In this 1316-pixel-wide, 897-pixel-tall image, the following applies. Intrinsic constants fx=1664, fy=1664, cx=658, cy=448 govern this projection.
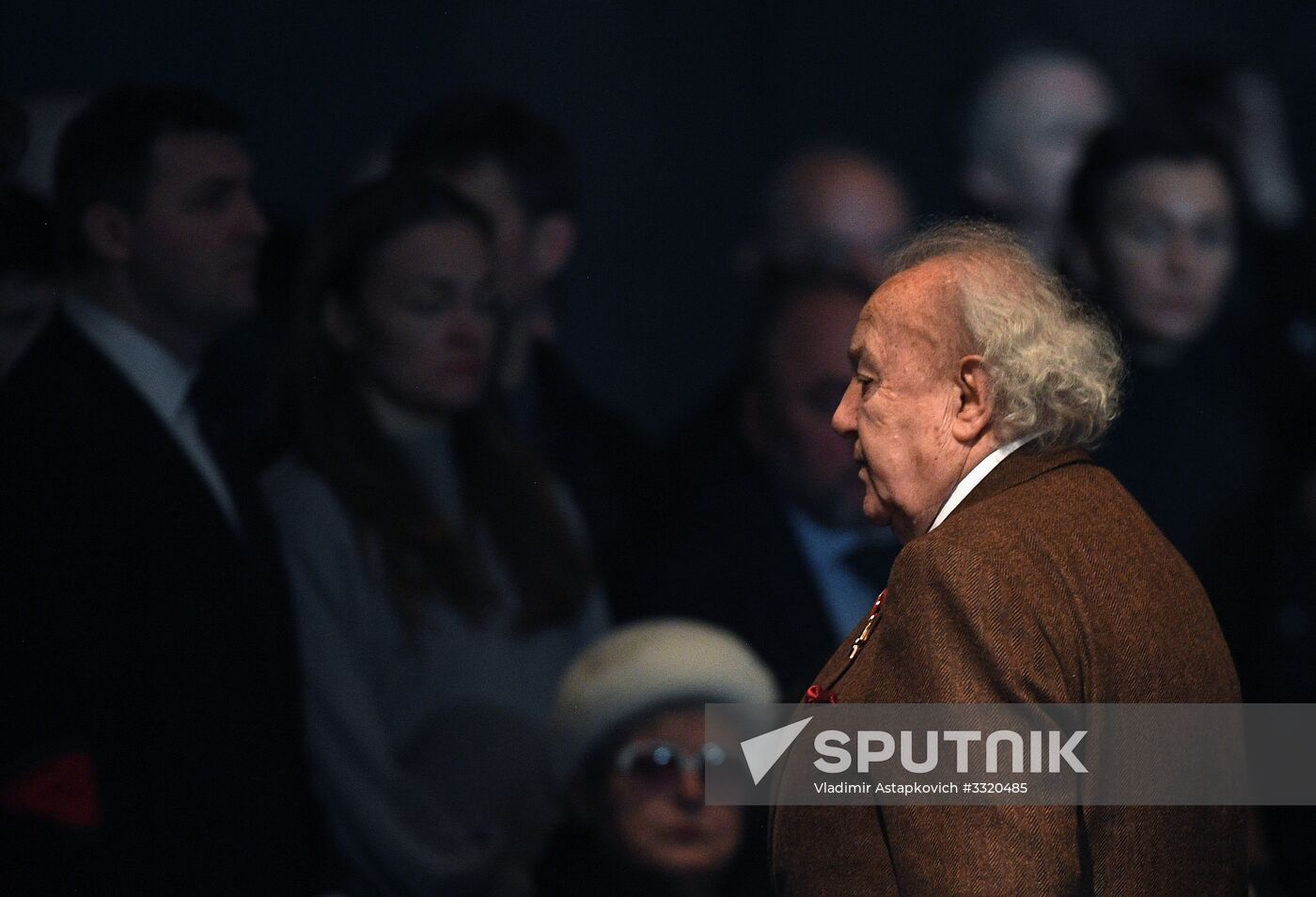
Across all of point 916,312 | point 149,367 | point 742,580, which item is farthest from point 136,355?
point 916,312

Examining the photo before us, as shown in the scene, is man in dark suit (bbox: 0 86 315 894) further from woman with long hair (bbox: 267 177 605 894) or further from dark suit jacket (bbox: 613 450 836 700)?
dark suit jacket (bbox: 613 450 836 700)

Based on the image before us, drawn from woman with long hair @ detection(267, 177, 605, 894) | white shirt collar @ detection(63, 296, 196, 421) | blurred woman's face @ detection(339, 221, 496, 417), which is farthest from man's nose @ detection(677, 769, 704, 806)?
white shirt collar @ detection(63, 296, 196, 421)

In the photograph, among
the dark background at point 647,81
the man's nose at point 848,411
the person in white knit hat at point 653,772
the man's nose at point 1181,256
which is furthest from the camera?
the man's nose at point 1181,256

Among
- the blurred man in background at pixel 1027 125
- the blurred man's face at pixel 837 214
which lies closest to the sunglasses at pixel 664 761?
the blurred man's face at pixel 837 214

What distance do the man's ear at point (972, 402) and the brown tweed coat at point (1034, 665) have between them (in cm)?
6

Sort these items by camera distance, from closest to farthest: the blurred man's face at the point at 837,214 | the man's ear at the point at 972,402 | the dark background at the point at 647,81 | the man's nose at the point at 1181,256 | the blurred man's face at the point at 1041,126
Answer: the man's ear at the point at 972,402
the dark background at the point at 647,81
the man's nose at the point at 1181,256
the blurred man's face at the point at 837,214
the blurred man's face at the point at 1041,126

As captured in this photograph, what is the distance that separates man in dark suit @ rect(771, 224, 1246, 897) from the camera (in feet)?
6.18

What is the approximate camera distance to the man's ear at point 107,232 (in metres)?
3.33

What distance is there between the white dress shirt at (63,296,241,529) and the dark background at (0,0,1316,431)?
0.56 meters

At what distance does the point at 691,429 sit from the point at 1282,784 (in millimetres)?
1704

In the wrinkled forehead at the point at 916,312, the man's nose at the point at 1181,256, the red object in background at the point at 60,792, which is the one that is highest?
the wrinkled forehead at the point at 916,312

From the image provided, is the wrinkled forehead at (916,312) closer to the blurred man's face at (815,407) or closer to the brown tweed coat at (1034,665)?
the brown tweed coat at (1034,665)

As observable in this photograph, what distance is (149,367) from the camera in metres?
3.27

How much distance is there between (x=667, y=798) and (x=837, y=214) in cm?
214
